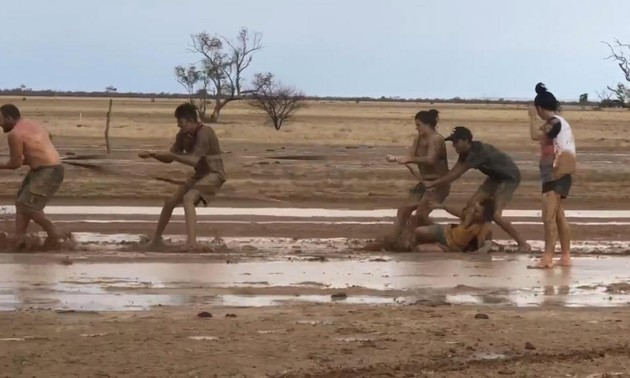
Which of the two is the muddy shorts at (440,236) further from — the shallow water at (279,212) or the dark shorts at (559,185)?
the shallow water at (279,212)

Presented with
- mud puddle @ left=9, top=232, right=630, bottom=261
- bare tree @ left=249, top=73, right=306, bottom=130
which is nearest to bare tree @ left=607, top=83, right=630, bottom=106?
bare tree @ left=249, top=73, right=306, bottom=130

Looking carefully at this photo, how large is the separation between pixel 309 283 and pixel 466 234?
2829mm

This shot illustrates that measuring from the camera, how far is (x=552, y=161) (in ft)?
35.8

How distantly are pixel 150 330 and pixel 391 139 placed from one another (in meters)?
31.5

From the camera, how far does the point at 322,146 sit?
33.0 metres

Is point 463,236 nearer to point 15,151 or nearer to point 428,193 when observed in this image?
point 428,193

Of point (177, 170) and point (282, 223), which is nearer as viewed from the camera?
point (282, 223)

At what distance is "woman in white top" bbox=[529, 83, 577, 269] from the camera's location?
1083 centimetres

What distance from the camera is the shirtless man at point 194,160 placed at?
1221cm

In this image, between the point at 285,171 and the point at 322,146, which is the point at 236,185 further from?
the point at 322,146

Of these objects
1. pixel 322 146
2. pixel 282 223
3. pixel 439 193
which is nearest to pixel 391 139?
pixel 322 146

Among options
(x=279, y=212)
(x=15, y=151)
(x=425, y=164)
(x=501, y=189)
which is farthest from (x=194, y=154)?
(x=279, y=212)

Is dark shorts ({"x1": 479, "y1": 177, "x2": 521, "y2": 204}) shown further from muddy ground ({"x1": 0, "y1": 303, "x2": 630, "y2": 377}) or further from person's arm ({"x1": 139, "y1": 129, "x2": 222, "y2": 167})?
muddy ground ({"x1": 0, "y1": 303, "x2": 630, "y2": 377})

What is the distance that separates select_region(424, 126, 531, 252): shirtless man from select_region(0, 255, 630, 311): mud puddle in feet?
2.79
